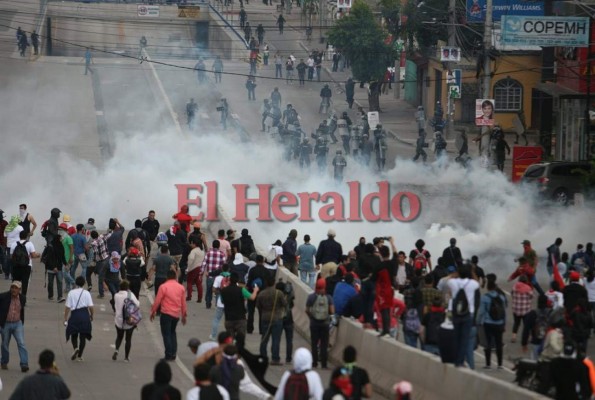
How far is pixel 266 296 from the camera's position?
64.6 feet

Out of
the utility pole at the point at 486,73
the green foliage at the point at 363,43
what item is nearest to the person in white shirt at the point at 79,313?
the utility pole at the point at 486,73

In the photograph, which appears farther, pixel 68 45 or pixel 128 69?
pixel 68 45

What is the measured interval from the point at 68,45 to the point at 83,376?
65583mm

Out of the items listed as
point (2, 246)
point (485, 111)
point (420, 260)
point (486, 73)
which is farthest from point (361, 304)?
point (486, 73)

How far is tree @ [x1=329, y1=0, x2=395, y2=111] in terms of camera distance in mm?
62844

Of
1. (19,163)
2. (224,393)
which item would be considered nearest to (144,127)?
(19,163)

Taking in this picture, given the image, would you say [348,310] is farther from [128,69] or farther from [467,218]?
[128,69]

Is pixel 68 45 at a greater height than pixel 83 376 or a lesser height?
greater

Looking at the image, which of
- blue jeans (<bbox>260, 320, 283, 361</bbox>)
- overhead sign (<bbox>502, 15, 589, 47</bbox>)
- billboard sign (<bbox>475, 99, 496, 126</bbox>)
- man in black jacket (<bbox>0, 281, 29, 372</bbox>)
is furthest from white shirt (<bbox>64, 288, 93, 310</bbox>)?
billboard sign (<bbox>475, 99, 496, 126</bbox>)

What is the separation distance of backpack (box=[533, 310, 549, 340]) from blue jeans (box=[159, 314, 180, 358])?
4.42 m

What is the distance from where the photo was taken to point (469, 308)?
17.5 meters

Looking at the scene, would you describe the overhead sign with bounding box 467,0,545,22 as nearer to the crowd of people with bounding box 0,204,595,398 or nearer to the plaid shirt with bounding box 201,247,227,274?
the crowd of people with bounding box 0,204,595,398

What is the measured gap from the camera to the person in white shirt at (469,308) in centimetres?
1739

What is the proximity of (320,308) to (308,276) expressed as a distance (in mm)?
A: 6408
